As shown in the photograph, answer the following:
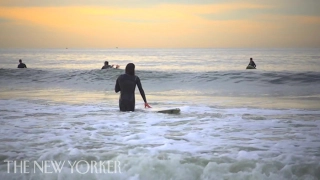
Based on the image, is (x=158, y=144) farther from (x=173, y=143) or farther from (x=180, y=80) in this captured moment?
(x=180, y=80)

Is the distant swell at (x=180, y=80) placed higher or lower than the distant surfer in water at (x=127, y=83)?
lower

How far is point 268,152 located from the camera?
19.2 feet

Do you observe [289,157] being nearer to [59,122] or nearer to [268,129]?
[268,129]

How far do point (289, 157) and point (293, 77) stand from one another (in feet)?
72.4

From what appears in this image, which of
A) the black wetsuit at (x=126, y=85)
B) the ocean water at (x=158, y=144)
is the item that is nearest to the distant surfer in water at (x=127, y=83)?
the black wetsuit at (x=126, y=85)

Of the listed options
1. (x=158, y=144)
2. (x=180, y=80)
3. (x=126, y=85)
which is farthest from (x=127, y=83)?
(x=180, y=80)

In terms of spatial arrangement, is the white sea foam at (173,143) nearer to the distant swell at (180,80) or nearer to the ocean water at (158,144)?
the ocean water at (158,144)

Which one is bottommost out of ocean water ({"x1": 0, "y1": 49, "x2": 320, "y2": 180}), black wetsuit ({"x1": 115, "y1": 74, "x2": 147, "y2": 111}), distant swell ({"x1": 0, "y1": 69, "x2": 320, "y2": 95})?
distant swell ({"x1": 0, "y1": 69, "x2": 320, "y2": 95})

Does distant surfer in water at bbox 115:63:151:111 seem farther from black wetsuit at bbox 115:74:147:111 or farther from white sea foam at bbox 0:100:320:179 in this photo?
white sea foam at bbox 0:100:320:179

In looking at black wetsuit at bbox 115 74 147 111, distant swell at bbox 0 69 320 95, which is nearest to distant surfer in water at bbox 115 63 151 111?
black wetsuit at bbox 115 74 147 111

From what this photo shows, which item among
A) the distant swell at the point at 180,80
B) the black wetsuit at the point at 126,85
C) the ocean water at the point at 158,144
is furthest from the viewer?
the distant swell at the point at 180,80

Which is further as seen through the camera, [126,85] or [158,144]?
[126,85]

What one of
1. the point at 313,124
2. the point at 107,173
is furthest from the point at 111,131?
the point at 313,124

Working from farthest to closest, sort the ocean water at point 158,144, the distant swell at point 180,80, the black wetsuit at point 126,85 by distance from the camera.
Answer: the distant swell at point 180,80
the black wetsuit at point 126,85
the ocean water at point 158,144
